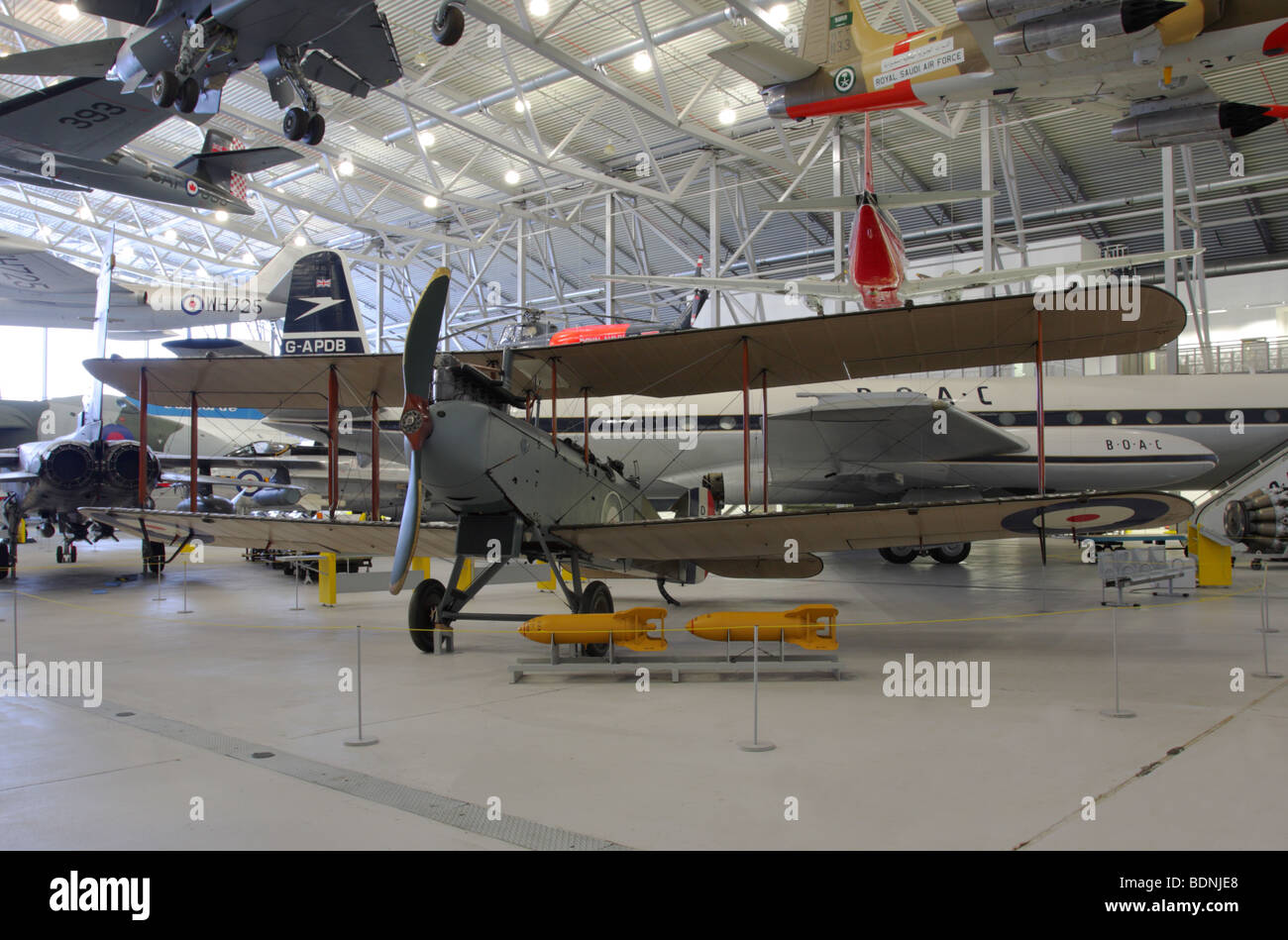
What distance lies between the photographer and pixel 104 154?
54.5 ft

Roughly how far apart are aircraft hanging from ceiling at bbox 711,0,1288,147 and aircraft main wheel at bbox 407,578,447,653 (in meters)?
9.75

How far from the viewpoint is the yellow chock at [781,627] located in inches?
268

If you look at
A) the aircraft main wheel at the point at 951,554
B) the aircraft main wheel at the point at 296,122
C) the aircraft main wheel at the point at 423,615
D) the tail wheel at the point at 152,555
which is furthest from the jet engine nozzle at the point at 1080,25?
the tail wheel at the point at 152,555

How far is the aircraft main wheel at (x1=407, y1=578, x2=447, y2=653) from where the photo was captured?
25.8 feet

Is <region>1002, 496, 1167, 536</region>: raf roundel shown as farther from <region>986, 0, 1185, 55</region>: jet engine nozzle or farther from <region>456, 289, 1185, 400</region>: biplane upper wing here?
<region>986, 0, 1185, 55</region>: jet engine nozzle

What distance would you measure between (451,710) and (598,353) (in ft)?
13.9

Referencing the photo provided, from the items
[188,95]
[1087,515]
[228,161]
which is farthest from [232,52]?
[1087,515]

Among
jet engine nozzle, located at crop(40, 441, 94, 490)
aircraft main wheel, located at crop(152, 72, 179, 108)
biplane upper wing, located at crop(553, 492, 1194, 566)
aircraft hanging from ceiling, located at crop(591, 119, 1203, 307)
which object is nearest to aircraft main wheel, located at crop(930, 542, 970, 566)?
aircraft hanging from ceiling, located at crop(591, 119, 1203, 307)

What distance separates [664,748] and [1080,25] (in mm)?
10410

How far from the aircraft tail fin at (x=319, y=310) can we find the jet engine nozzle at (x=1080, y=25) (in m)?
12.2

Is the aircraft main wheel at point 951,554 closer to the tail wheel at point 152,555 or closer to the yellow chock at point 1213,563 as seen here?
the yellow chock at point 1213,563

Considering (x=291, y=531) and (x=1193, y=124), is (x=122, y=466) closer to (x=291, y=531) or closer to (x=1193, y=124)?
(x=291, y=531)
